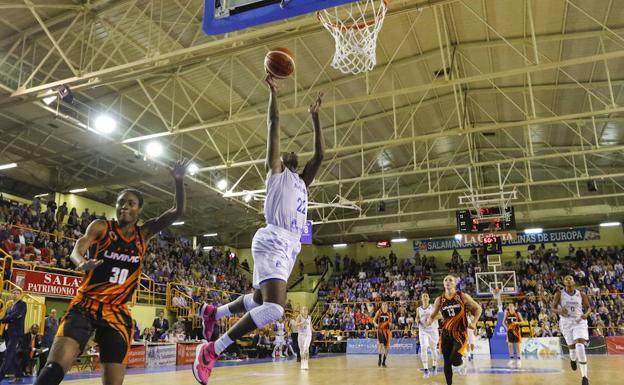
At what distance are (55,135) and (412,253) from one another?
84.5 feet

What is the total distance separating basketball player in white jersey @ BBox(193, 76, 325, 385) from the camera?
13.7ft

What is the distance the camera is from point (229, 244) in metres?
37.5

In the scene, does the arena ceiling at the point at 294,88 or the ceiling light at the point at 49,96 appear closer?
the arena ceiling at the point at 294,88

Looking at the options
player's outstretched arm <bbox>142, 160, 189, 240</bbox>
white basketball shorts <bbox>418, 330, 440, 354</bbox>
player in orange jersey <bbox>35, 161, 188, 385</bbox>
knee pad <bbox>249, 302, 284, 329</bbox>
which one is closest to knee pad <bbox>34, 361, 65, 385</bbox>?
player in orange jersey <bbox>35, 161, 188, 385</bbox>

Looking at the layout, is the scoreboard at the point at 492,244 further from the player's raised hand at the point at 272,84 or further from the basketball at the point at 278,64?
the player's raised hand at the point at 272,84

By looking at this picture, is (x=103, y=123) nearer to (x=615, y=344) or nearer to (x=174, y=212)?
(x=174, y=212)

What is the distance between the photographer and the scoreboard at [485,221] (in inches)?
868

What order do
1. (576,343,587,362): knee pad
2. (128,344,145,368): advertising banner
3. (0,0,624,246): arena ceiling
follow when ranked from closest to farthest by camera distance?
1. (576,343,587,362): knee pad
2. (0,0,624,246): arena ceiling
3. (128,344,145,368): advertising banner

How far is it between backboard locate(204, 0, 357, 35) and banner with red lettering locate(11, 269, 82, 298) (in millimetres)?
11873

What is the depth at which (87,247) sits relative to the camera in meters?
3.57

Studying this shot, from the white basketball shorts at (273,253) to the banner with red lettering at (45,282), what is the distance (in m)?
12.7

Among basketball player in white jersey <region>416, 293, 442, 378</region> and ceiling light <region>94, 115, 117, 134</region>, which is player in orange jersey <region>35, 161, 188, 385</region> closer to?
basketball player in white jersey <region>416, 293, 442, 378</region>

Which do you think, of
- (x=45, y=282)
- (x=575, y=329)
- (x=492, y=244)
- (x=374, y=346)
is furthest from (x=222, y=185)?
(x=575, y=329)

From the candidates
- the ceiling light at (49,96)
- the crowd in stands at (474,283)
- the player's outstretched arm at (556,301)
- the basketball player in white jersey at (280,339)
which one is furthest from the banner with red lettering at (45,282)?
the crowd in stands at (474,283)
